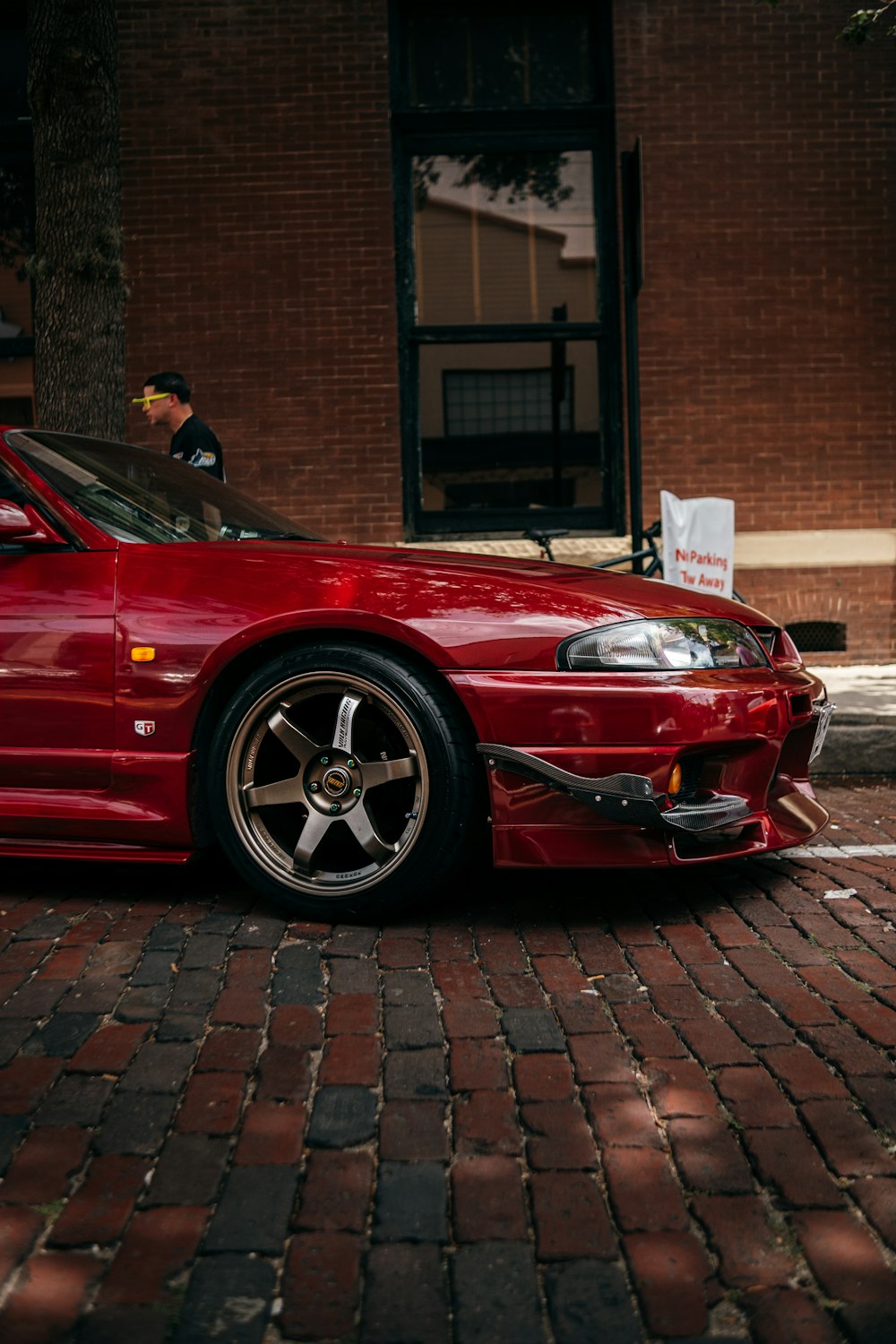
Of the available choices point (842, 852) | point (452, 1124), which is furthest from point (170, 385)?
point (452, 1124)

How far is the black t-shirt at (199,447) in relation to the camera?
6.71 metres

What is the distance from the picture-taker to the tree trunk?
20.9ft

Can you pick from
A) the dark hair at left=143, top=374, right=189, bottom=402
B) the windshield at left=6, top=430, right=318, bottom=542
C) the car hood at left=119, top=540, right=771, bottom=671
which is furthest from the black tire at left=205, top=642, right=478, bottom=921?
the dark hair at left=143, top=374, right=189, bottom=402

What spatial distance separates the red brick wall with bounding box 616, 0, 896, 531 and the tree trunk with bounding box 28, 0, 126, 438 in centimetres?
461

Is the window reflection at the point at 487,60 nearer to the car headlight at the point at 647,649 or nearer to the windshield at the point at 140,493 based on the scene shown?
the windshield at the point at 140,493

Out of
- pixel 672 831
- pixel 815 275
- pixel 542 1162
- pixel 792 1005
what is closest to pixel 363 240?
Result: pixel 815 275

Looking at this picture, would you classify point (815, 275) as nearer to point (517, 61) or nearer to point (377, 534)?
point (517, 61)

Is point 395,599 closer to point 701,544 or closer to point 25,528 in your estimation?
point 25,528

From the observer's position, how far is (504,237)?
1038cm

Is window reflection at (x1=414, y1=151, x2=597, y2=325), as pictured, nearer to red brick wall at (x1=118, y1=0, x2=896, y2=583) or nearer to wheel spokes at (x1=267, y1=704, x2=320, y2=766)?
red brick wall at (x1=118, y1=0, x2=896, y2=583)

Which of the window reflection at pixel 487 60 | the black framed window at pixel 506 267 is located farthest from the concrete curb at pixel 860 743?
the window reflection at pixel 487 60

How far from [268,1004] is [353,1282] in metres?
1.18

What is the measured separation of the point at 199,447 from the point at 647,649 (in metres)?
3.81

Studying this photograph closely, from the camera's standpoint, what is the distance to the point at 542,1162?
2.24 metres
